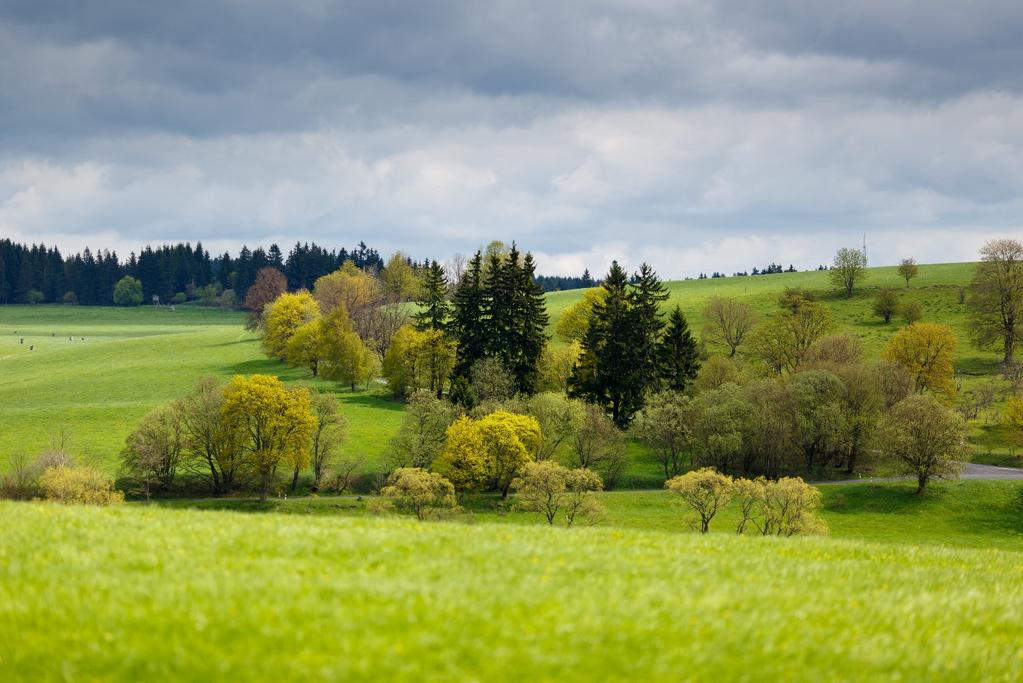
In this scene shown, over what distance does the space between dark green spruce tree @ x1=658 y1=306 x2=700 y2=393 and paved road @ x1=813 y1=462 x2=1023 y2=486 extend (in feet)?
79.0

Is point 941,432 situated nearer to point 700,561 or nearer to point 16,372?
point 700,561

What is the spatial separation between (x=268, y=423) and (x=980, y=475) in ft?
232

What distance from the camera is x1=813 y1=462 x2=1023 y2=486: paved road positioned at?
262 feet

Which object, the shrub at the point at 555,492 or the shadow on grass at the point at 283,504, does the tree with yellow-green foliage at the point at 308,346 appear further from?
the shrub at the point at 555,492

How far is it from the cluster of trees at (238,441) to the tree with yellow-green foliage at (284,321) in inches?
2053

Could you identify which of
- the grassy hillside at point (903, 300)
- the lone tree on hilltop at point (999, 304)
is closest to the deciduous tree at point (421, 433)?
the grassy hillside at point (903, 300)

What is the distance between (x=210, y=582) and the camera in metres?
13.0

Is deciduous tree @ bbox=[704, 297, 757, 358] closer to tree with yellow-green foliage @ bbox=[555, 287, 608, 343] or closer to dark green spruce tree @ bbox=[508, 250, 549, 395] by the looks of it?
tree with yellow-green foliage @ bbox=[555, 287, 608, 343]

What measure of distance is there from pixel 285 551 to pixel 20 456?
74605 mm

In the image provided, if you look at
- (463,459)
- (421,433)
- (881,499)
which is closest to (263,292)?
(421,433)

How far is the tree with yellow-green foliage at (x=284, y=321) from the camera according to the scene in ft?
443

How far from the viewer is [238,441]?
78938 mm

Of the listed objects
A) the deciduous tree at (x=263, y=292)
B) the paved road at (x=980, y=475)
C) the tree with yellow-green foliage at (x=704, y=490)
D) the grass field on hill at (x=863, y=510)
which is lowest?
the grass field on hill at (x=863, y=510)

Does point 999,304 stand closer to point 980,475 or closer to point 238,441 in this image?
point 980,475
